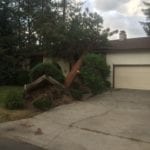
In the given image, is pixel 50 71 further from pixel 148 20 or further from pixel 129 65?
pixel 148 20

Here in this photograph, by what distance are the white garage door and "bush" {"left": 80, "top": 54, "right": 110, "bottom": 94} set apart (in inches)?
48.9

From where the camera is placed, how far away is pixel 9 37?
1080 inches

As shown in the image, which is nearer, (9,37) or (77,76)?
(77,76)

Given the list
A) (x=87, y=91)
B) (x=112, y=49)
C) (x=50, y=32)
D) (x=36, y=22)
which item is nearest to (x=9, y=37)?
(x=36, y=22)

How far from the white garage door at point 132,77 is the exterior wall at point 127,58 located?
309 millimetres

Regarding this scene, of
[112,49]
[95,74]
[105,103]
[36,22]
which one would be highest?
[36,22]

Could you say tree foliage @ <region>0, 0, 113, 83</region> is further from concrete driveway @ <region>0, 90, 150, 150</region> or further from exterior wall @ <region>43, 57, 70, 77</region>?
concrete driveway @ <region>0, 90, 150, 150</region>

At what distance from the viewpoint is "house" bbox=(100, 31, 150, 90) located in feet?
70.7

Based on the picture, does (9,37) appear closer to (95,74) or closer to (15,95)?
(95,74)

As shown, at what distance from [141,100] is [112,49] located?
6.41m

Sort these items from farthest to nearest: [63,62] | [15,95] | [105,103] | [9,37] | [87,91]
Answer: [9,37] < [63,62] < [87,91] < [105,103] < [15,95]

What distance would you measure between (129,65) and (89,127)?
11530mm

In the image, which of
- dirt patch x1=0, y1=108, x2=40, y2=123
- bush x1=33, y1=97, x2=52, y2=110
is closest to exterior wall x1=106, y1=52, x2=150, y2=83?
bush x1=33, y1=97, x2=52, y2=110

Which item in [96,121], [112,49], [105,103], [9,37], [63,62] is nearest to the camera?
[96,121]
